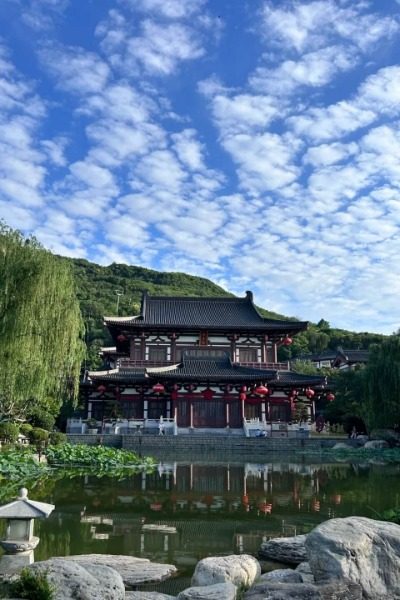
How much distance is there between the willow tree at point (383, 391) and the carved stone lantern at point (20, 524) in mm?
25286

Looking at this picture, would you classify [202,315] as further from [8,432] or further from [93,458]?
[93,458]

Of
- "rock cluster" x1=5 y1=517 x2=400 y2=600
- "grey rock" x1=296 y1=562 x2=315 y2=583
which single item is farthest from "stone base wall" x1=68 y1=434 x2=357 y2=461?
"rock cluster" x1=5 y1=517 x2=400 y2=600

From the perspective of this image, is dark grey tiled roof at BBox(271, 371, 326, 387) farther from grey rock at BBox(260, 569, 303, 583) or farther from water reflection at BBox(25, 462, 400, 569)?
grey rock at BBox(260, 569, 303, 583)

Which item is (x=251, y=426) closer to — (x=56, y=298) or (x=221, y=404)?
(x=221, y=404)


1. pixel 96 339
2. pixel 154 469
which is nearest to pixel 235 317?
pixel 154 469

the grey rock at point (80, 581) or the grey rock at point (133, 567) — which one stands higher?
the grey rock at point (80, 581)

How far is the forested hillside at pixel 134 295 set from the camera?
282ft

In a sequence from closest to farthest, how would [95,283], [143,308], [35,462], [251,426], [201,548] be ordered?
[201,548], [35,462], [251,426], [143,308], [95,283]

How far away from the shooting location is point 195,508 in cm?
1179

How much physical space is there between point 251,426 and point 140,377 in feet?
24.1

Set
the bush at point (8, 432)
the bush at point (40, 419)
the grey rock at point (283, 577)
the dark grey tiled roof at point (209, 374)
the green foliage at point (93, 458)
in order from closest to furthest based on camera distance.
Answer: the grey rock at point (283, 577)
the green foliage at point (93, 458)
the bush at point (8, 432)
the bush at point (40, 419)
the dark grey tiled roof at point (209, 374)

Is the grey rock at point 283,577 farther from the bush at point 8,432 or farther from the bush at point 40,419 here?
the bush at point 40,419

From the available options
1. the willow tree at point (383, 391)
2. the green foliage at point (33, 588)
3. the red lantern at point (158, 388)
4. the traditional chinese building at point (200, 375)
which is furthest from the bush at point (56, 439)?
the green foliage at point (33, 588)

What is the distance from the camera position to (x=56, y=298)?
14.2m
